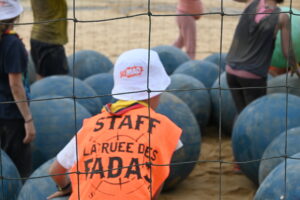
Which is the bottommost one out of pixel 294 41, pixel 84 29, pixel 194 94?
pixel 84 29

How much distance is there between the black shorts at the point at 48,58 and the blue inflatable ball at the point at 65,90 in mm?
899

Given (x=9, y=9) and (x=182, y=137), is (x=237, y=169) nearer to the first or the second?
(x=182, y=137)

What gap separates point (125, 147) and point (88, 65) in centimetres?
483

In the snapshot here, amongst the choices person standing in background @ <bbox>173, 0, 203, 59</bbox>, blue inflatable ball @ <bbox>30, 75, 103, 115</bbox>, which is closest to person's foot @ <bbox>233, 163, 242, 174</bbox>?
blue inflatable ball @ <bbox>30, 75, 103, 115</bbox>

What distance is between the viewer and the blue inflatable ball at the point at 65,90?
228 inches

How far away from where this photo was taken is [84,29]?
616 inches

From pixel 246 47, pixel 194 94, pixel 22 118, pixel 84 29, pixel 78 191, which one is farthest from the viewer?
pixel 84 29

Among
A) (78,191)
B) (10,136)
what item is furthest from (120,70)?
(10,136)

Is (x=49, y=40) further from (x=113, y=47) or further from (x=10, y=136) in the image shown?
(x=113, y=47)

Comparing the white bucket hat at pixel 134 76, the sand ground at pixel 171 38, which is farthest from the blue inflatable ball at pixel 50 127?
the white bucket hat at pixel 134 76

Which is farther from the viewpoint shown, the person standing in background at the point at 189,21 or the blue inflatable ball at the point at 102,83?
the person standing in background at the point at 189,21

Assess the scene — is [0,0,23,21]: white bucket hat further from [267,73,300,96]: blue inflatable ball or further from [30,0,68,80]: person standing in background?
[267,73,300,96]: blue inflatable ball

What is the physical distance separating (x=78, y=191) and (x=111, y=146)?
298mm

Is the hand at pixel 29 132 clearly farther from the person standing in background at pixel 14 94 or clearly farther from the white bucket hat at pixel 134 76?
the white bucket hat at pixel 134 76
